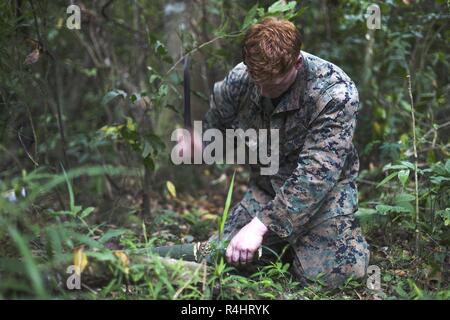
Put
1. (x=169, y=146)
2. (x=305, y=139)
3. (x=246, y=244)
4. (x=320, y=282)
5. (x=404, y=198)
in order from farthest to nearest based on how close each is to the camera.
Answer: (x=169, y=146)
(x=404, y=198)
(x=305, y=139)
(x=320, y=282)
(x=246, y=244)

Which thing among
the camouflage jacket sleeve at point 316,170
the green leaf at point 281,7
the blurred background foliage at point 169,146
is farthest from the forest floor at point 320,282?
the green leaf at point 281,7

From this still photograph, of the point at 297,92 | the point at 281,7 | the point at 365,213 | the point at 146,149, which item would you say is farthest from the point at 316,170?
the point at 146,149

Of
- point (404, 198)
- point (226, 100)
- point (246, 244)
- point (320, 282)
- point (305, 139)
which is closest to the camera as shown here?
point (246, 244)

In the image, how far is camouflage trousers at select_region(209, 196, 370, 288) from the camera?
2.77 meters

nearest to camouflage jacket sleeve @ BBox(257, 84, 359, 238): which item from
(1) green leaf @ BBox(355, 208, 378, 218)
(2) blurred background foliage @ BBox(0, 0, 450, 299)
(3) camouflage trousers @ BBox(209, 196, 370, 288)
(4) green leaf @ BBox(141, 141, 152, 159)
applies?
(3) camouflage trousers @ BBox(209, 196, 370, 288)

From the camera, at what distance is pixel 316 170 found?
266cm

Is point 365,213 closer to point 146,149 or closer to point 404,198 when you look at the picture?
point 404,198

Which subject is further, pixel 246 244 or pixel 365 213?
pixel 365 213

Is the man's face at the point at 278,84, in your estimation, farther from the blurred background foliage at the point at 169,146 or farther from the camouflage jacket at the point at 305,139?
the blurred background foliage at the point at 169,146

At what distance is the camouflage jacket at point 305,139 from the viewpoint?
2.66m

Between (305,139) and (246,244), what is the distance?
654mm

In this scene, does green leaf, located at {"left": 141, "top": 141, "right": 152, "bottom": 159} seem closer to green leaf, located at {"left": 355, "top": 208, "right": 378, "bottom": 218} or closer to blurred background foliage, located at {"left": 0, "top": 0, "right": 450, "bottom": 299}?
blurred background foliage, located at {"left": 0, "top": 0, "right": 450, "bottom": 299}

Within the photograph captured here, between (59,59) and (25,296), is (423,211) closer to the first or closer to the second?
(25,296)

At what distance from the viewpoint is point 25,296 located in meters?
2.07
